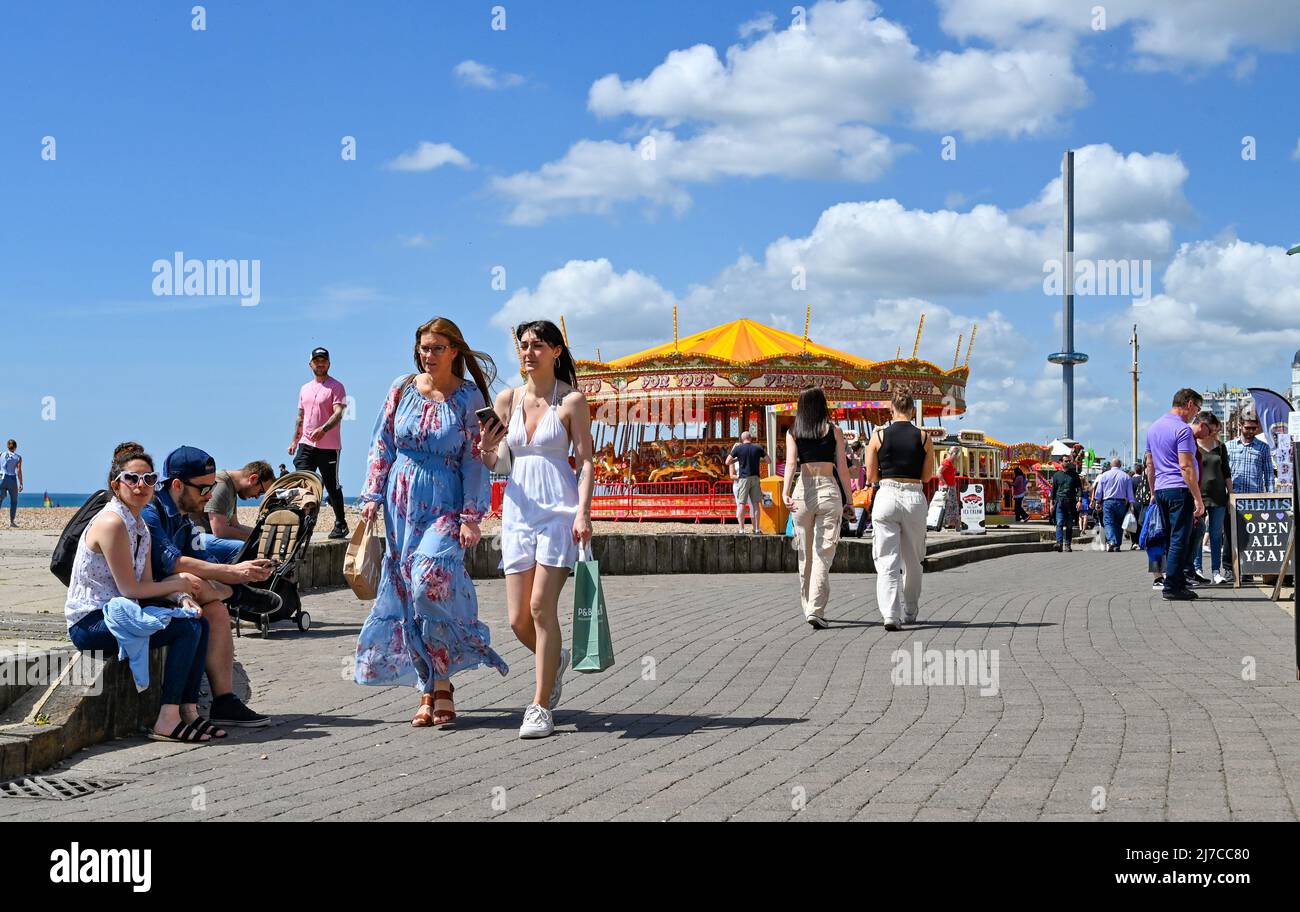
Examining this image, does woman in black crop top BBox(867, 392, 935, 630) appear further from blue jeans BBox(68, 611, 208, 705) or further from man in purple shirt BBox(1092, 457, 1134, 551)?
man in purple shirt BBox(1092, 457, 1134, 551)

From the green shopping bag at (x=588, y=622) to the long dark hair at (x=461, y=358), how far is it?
3.60 feet

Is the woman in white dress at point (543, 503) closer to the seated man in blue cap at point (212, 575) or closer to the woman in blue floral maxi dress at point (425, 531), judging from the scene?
the woman in blue floral maxi dress at point (425, 531)

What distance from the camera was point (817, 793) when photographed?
4.99m

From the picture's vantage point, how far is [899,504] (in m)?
10.5

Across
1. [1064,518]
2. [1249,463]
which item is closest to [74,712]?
[1249,463]

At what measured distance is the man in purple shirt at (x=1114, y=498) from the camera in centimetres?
2220

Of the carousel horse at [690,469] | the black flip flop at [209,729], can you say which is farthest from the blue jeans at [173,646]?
the carousel horse at [690,469]

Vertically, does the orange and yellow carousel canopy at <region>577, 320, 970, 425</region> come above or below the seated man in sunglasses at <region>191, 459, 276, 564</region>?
above

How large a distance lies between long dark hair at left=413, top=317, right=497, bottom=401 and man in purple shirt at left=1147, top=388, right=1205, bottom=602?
763cm

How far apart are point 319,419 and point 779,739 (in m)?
8.03

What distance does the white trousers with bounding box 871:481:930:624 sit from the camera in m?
10.4

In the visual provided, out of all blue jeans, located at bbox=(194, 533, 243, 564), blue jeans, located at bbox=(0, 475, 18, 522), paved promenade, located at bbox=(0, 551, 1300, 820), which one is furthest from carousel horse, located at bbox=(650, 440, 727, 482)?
blue jeans, located at bbox=(194, 533, 243, 564)

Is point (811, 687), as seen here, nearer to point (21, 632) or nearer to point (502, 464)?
point (502, 464)

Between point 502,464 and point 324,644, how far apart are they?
365 cm
